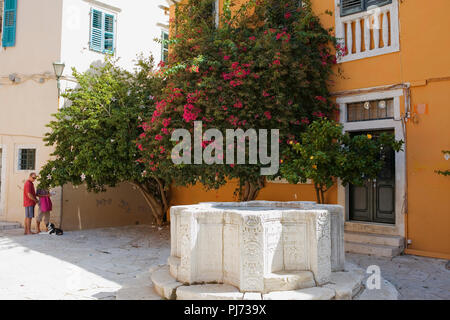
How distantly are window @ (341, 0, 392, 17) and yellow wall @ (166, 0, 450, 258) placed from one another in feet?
1.55

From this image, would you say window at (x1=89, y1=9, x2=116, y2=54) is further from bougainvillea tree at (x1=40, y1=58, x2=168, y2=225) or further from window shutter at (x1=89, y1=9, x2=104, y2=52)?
bougainvillea tree at (x1=40, y1=58, x2=168, y2=225)

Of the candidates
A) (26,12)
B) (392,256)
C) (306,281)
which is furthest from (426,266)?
(26,12)

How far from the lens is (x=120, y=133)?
29.7ft

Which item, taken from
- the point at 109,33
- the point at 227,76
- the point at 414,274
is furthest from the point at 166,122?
the point at 109,33

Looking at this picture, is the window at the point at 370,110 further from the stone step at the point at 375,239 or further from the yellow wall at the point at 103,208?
the yellow wall at the point at 103,208

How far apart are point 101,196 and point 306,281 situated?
8.67 m

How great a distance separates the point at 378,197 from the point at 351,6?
421 centimetres

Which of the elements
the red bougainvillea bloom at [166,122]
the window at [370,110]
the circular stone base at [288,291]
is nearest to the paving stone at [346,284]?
the circular stone base at [288,291]

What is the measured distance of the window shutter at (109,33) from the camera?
39.6 feet

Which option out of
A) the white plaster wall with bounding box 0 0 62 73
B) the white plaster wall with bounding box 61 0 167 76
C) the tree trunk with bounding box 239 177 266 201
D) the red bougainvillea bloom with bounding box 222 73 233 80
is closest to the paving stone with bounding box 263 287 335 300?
the red bougainvillea bloom with bounding box 222 73 233 80

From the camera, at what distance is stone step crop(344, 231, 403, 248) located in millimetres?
7130

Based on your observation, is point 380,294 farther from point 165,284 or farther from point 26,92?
point 26,92

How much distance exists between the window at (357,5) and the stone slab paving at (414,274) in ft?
16.9
